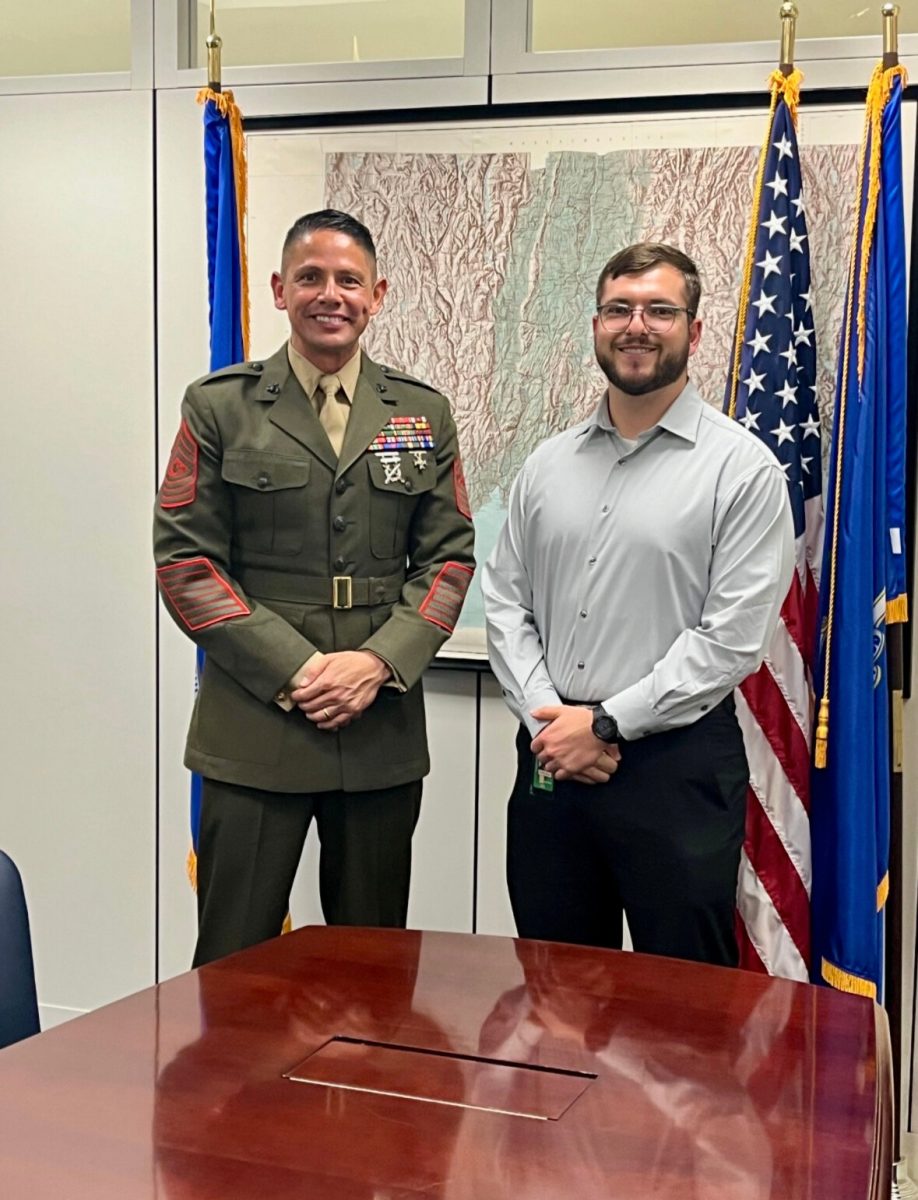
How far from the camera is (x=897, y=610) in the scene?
2.69 meters

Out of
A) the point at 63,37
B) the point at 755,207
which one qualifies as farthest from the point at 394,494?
the point at 63,37

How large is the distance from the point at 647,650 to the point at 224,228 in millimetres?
1341

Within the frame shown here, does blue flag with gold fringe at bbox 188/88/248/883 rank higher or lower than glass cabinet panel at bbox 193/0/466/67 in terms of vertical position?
lower

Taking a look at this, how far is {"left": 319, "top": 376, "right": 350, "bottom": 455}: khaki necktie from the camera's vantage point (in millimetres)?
2521

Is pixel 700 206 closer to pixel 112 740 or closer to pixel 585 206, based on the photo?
pixel 585 206

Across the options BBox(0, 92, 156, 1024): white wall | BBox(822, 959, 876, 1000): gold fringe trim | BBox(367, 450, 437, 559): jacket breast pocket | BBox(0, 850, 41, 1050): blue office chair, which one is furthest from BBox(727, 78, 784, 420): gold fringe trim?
BBox(0, 850, 41, 1050): blue office chair

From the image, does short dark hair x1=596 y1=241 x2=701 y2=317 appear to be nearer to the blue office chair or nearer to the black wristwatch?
the black wristwatch

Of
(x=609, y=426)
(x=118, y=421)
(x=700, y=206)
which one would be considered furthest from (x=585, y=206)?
(x=118, y=421)

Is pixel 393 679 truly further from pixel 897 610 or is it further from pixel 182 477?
pixel 897 610

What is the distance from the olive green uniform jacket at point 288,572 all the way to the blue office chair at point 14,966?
826 mm

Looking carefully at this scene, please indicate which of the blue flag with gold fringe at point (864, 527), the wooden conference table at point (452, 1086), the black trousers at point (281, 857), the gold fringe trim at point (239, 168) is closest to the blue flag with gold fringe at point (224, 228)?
the gold fringe trim at point (239, 168)

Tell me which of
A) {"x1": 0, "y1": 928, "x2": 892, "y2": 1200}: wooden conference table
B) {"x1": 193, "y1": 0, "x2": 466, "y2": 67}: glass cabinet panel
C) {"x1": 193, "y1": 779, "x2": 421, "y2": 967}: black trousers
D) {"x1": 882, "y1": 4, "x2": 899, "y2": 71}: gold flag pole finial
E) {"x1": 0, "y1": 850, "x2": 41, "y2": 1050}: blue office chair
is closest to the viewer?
{"x1": 0, "y1": 928, "x2": 892, "y2": 1200}: wooden conference table

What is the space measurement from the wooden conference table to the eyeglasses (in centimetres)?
114

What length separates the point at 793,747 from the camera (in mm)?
2703
